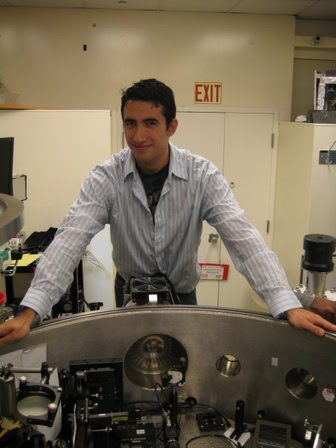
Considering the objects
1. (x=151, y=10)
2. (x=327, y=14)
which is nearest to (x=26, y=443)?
(x=151, y=10)

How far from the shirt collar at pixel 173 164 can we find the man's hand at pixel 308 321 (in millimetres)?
675

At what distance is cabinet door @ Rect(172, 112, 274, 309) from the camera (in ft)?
11.7

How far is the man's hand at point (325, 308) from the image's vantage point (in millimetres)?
1199

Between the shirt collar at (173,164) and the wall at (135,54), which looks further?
the wall at (135,54)

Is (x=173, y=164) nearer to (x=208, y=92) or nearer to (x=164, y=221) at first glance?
(x=164, y=221)

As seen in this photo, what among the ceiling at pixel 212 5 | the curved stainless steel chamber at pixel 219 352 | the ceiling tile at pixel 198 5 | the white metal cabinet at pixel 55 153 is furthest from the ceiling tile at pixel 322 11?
the curved stainless steel chamber at pixel 219 352

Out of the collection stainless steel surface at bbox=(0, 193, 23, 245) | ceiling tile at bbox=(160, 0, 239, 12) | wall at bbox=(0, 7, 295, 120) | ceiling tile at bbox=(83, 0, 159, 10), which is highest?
ceiling tile at bbox=(160, 0, 239, 12)

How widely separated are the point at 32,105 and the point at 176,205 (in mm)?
2356

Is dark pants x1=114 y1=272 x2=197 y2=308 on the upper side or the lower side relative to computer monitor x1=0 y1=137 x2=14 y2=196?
lower

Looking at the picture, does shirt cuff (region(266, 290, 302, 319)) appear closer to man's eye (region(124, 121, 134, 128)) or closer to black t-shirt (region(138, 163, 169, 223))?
black t-shirt (region(138, 163, 169, 223))

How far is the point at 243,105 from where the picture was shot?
3.58 m

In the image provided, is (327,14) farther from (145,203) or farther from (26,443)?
(26,443)

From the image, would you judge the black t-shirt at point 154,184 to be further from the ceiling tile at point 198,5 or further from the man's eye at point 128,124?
the ceiling tile at point 198,5

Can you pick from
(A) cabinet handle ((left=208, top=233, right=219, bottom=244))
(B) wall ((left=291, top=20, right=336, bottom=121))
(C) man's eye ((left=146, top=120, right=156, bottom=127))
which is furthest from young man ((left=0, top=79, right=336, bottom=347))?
(B) wall ((left=291, top=20, right=336, bottom=121))
